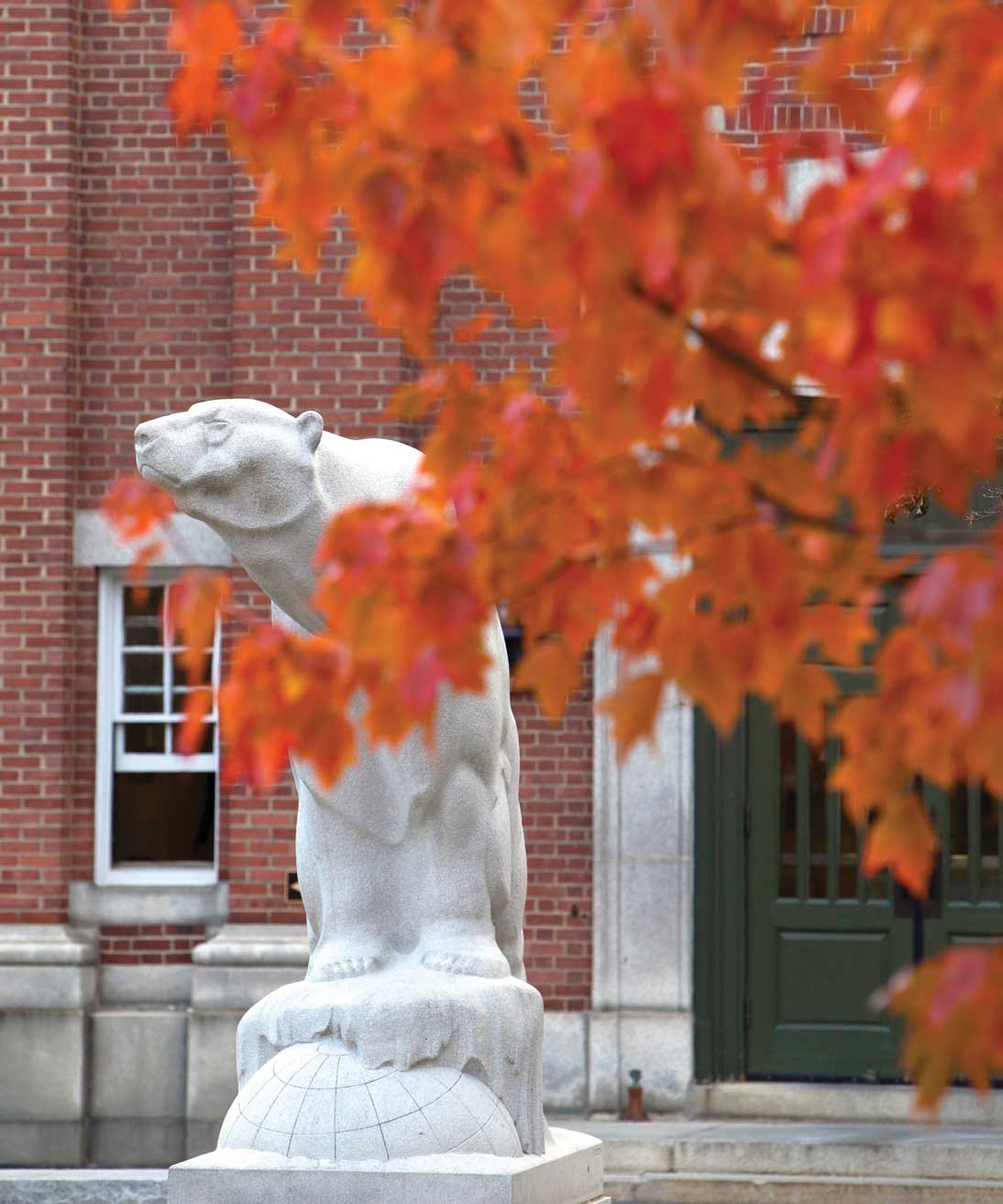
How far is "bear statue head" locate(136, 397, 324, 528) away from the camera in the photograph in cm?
518

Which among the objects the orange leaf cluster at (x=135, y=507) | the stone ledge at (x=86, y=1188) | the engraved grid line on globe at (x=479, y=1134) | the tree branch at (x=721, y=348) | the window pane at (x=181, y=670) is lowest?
the stone ledge at (x=86, y=1188)

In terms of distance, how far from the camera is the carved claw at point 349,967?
530 cm

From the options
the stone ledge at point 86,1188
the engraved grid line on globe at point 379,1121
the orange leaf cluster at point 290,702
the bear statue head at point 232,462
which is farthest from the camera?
the stone ledge at point 86,1188

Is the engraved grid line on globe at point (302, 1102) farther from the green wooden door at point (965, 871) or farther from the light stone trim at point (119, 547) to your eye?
the light stone trim at point (119, 547)

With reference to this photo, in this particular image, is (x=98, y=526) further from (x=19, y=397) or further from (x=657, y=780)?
(x=657, y=780)

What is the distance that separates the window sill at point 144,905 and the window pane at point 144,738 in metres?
0.87

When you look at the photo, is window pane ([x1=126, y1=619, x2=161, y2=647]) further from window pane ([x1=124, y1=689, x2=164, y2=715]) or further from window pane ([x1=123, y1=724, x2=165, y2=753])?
window pane ([x1=123, y1=724, x2=165, y2=753])

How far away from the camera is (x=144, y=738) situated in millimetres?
13008

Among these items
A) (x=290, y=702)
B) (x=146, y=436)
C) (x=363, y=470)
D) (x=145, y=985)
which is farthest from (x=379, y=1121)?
(x=145, y=985)

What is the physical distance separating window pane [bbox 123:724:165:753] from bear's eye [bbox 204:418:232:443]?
8.00 meters

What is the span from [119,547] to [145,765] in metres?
1.34

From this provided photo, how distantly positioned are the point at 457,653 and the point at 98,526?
10.6 metres

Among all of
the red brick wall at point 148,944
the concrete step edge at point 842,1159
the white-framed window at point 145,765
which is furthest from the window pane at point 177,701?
the concrete step edge at point 842,1159

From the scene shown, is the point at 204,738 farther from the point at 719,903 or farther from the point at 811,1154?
the point at 811,1154
